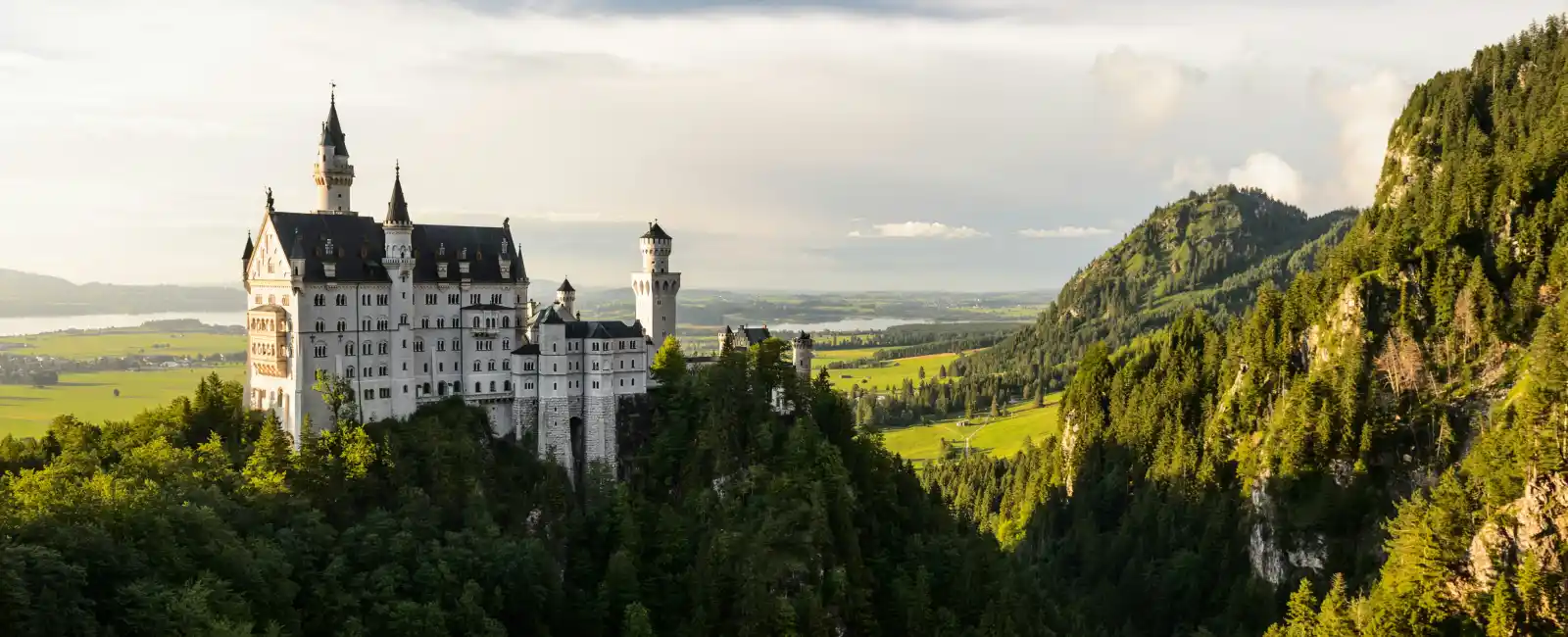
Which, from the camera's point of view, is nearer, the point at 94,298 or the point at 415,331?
the point at 415,331

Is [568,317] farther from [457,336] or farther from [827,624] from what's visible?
[827,624]

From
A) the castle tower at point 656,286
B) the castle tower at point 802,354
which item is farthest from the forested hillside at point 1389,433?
the castle tower at point 656,286

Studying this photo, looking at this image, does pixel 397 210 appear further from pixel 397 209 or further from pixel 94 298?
pixel 94 298

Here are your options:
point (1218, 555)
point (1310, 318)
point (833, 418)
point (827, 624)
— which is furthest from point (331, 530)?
point (1310, 318)

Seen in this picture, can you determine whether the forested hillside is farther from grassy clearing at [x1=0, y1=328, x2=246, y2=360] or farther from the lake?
the lake

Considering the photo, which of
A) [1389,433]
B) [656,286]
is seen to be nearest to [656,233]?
[656,286]

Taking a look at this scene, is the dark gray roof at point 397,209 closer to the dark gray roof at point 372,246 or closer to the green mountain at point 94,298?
the dark gray roof at point 372,246
